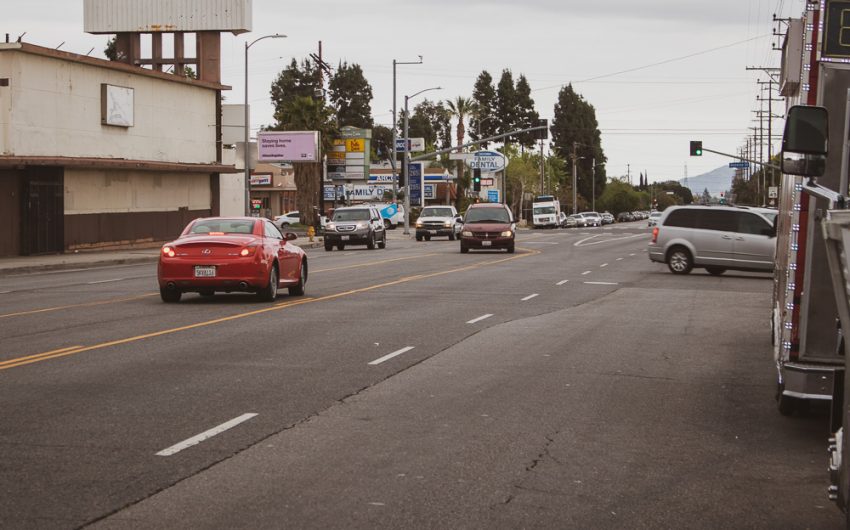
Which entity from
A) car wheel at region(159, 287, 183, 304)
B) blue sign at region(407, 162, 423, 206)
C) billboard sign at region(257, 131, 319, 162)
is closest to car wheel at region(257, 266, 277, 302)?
car wheel at region(159, 287, 183, 304)

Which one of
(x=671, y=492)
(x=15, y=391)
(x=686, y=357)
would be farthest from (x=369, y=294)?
(x=671, y=492)

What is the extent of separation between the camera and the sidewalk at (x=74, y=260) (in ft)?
116

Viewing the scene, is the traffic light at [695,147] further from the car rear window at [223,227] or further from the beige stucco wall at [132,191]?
the car rear window at [223,227]

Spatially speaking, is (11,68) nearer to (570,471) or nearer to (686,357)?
(686,357)

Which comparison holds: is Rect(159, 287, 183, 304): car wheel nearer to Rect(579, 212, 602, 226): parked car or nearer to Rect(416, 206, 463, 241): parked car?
Rect(416, 206, 463, 241): parked car

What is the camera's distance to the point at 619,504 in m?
6.93

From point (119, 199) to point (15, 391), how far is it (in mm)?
39747

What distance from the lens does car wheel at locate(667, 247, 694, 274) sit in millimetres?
34000

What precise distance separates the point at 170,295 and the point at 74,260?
20.1 m

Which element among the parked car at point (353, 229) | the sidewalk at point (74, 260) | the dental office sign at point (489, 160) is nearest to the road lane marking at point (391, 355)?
the sidewalk at point (74, 260)

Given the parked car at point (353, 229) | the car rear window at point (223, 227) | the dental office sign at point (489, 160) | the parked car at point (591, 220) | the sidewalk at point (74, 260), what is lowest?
the parked car at point (591, 220)

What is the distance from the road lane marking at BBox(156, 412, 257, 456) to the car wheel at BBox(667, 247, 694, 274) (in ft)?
85.0

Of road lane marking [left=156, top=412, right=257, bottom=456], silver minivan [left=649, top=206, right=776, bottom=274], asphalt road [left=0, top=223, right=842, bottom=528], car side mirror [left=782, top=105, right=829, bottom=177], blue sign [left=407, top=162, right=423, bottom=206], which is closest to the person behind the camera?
asphalt road [left=0, top=223, right=842, bottom=528]

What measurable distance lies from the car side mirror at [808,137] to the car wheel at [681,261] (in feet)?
90.2
